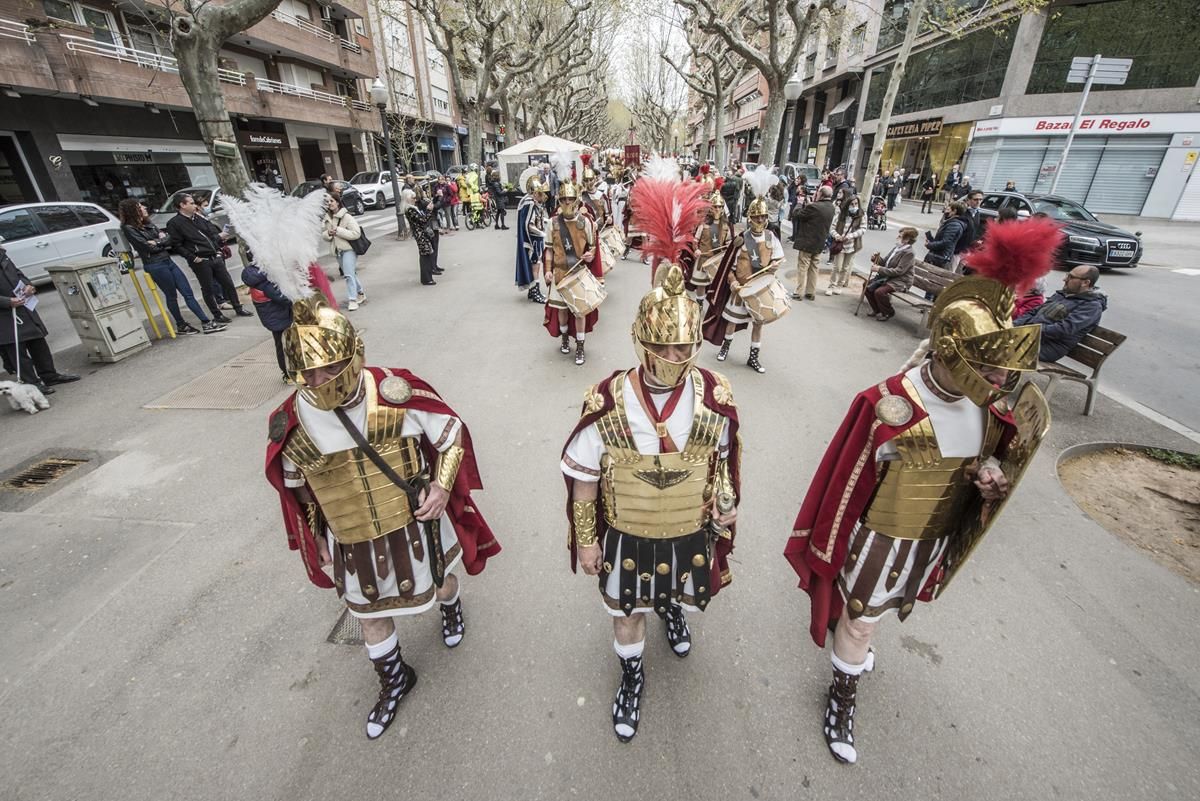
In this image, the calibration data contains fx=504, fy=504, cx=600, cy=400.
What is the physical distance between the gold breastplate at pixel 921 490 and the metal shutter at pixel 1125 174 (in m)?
26.1

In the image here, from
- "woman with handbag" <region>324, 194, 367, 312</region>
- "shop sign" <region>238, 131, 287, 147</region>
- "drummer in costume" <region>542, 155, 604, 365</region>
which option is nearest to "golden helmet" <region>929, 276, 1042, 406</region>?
"drummer in costume" <region>542, 155, 604, 365</region>

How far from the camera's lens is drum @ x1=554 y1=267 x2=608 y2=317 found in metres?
6.20

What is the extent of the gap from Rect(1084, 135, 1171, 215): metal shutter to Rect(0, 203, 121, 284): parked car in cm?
3034

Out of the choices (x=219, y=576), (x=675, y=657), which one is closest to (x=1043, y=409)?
(x=675, y=657)

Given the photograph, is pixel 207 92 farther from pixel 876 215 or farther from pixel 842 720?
pixel 876 215

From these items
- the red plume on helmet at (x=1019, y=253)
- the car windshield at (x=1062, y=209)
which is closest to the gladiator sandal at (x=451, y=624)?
the red plume on helmet at (x=1019, y=253)

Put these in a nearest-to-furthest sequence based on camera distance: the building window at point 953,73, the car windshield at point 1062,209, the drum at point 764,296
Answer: the drum at point 764,296, the car windshield at point 1062,209, the building window at point 953,73

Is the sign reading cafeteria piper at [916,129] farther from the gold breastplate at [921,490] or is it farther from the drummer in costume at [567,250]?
the gold breastplate at [921,490]

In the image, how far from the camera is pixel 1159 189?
18.3 meters

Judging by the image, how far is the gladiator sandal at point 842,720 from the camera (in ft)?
7.34

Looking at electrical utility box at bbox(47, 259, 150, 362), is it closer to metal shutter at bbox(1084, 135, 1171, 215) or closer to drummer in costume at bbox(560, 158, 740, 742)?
drummer in costume at bbox(560, 158, 740, 742)

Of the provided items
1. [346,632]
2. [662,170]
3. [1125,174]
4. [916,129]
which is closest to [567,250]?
[662,170]

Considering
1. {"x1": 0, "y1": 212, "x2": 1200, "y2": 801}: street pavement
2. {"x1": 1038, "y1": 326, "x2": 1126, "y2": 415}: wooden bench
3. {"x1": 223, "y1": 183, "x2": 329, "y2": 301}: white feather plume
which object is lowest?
{"x1": 0, "y1": 212, "x2": 1200, "y2": 801}: street pavement

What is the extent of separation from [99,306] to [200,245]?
1.61 m
